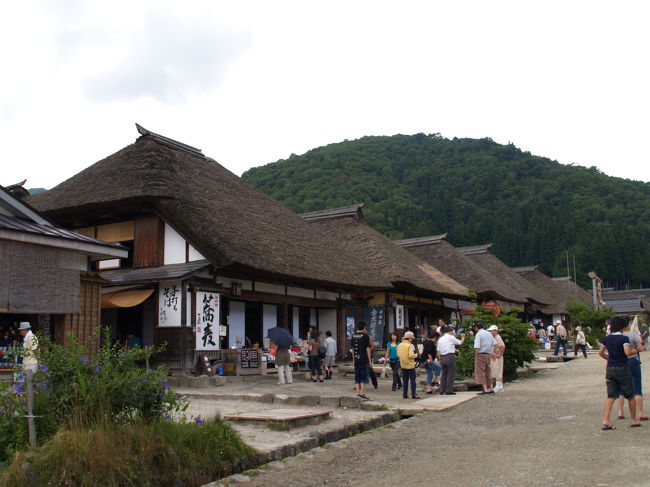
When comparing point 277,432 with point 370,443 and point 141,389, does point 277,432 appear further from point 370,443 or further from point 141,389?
point 141,389

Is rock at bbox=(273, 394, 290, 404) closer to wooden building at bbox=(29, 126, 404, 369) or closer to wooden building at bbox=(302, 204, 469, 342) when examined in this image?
wooden building at bbox=(29, 126, 404, 369)

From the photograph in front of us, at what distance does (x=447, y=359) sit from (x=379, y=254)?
1268 cm

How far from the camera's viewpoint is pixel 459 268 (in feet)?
115

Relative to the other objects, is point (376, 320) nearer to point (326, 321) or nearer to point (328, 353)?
point (326, 321)

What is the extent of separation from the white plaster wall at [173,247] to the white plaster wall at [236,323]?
6.60ft

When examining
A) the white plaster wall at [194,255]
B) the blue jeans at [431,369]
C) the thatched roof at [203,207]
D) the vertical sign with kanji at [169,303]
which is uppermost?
the thatched roof at [203,207]

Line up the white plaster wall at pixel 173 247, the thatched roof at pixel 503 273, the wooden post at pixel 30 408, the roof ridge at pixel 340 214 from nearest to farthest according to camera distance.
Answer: the wooden post at pixel 30 408 → the white plaster wall at pixel 173 247 → the roof ridge at pixel 340 214 → the thatched roof at pixel 503 273

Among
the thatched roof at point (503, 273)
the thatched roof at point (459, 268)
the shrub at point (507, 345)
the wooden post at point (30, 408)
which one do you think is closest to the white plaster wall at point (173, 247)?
the shrub at point (507, 345)

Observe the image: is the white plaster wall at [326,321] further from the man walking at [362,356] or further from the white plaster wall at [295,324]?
the man walking at [362,356]

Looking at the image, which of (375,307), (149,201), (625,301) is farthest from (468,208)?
(149,201)

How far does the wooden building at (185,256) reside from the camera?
1514cm

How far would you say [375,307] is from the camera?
24062mm

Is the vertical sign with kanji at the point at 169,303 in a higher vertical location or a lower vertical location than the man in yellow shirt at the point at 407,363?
higher

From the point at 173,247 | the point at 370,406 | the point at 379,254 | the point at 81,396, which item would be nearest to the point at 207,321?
the point at 173,247
